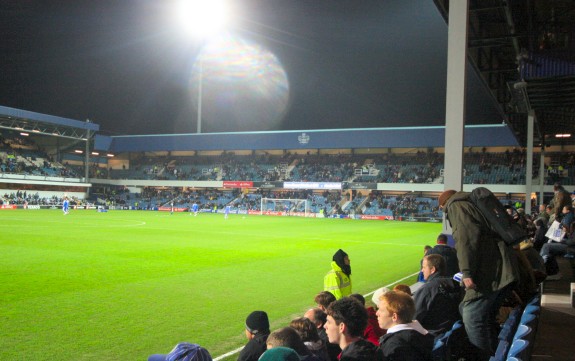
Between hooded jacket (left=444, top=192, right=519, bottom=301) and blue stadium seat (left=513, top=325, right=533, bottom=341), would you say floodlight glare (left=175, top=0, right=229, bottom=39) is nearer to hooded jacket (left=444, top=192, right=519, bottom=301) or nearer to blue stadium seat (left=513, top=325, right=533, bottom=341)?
hooded jacket (left=444, top=192, right=519, bottom=301)

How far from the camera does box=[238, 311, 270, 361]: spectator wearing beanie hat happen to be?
3805 mm

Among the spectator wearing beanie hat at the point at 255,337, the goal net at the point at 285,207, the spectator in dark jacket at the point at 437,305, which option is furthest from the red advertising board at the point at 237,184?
the spectator wearing beanie hat at the point at 255,337

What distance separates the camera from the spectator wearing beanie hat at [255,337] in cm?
380

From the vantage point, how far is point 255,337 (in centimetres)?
390

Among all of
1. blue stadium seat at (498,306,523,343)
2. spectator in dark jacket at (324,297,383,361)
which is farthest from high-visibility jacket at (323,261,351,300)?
spectator in dark jacket at (324,297,383,361)

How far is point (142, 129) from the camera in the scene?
7550 centimetres

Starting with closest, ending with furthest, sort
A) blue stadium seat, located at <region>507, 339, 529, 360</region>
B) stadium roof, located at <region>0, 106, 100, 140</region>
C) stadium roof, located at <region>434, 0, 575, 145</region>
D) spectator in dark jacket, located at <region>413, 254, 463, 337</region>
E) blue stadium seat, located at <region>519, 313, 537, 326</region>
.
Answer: blue stadium seat, located at <region>507, 339, 529, 360</region>, blue stadium seat, located at <region>519, 313, 537, 326</region>, spectator in dark jacket, located at <region>413, 254, 463, 337</region>, stadium roof, located at <region>434, 0, 575, 145</region>, stadium roof, located at <region>0, 106, 100, 140</region>

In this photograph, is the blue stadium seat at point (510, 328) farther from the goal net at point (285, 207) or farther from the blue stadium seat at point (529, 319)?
the goal net at point (285, 207)

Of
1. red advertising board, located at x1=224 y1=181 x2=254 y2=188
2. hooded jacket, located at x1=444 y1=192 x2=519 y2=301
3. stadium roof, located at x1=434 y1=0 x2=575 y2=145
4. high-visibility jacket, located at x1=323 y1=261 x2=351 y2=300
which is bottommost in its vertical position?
high-visibility jacket, located at x1=323 y1=261 x2=351 y2=300

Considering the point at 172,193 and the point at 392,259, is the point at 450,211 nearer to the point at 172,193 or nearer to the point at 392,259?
the point at 392,259

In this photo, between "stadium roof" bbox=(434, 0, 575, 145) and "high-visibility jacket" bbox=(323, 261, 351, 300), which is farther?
"stadium roof" bbox=(434, 0, 575, 145)

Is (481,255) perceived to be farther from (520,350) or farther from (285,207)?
(285,207)

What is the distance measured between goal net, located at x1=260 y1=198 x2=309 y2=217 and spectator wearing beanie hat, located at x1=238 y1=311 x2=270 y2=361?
48986mm

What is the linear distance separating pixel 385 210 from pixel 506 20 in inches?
1588
